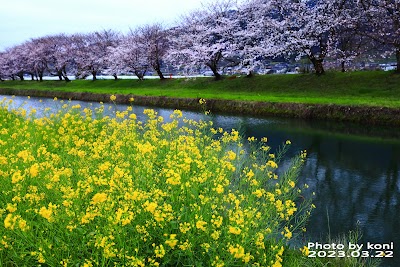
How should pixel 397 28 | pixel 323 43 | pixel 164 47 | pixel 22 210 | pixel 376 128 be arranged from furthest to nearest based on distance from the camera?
pixel 164 47
pixel 323 43
pixel 397 28
pixel 376 128
pixel 22 210

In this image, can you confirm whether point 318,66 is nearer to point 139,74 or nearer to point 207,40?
point 207,40

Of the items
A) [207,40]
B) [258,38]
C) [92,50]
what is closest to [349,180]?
[258,38]

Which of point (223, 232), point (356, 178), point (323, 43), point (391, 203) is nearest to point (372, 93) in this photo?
point (323, 43)

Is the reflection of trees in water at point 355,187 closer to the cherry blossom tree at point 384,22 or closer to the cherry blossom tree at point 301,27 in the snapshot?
the cherry blossom tree at point 384,22

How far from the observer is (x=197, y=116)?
2347cm

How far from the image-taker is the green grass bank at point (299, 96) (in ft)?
69.0

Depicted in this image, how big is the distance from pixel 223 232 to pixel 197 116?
18.6 metres

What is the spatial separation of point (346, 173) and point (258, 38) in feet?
82.4

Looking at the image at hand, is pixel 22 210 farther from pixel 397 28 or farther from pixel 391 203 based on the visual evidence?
pixel 397 28

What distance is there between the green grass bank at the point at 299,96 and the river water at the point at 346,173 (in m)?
1.12

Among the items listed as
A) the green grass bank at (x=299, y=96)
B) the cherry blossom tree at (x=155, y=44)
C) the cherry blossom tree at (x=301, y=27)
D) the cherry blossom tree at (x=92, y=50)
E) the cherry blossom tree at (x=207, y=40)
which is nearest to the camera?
the green grass bank at (x=299, y=96)

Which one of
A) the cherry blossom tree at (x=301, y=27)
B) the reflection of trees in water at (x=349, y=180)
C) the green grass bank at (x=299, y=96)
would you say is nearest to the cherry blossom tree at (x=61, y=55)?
the green grass bank at (x=299, y=96)

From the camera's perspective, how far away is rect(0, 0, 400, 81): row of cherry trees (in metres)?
28.1

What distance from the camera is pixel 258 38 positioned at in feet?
117
